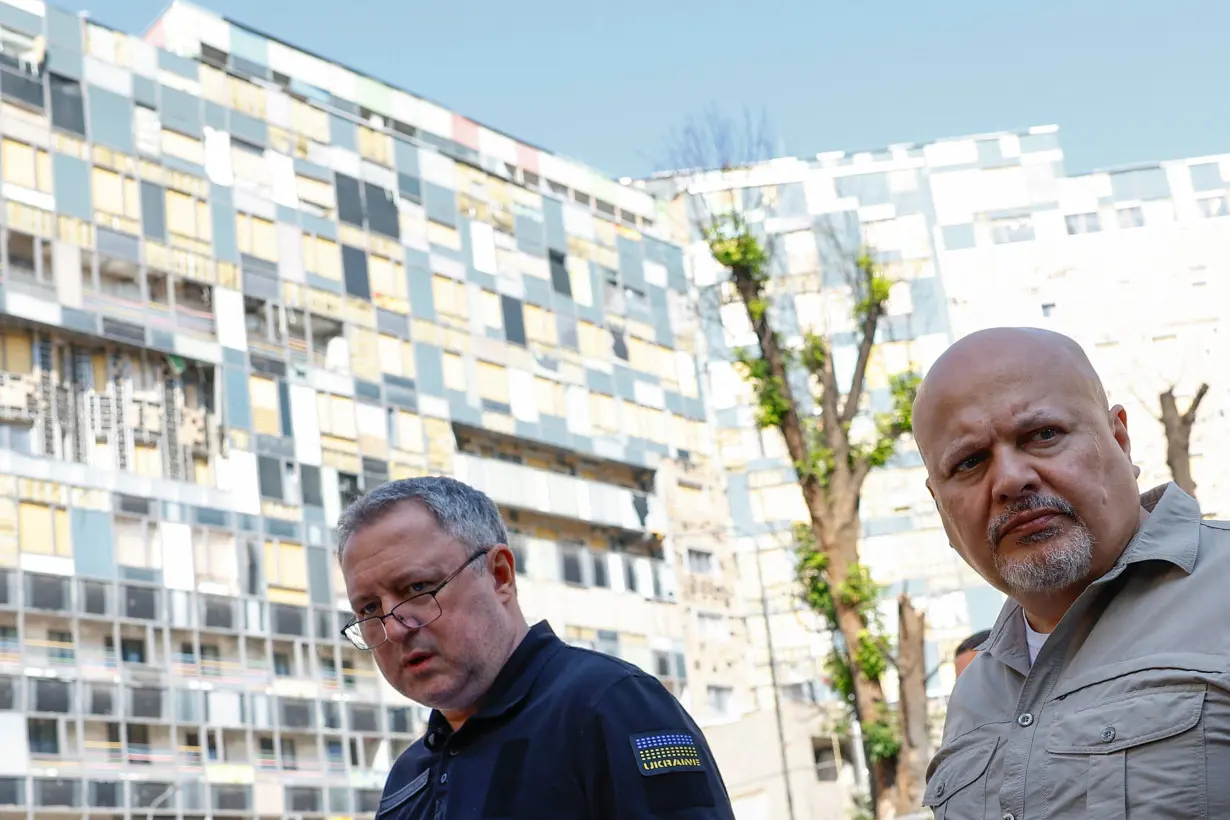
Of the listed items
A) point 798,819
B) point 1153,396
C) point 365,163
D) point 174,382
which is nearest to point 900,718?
point 174,382

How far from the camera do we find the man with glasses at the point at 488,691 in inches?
139

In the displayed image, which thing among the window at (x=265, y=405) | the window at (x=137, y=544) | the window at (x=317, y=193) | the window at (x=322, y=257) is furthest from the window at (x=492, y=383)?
the window at (x=137, y=544)

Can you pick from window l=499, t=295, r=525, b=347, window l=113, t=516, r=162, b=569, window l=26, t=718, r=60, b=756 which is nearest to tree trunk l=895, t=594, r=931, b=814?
window l=26, t=718, r=60, b=756

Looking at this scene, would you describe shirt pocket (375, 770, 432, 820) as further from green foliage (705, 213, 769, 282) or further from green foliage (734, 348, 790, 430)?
green foliage (705, 213, 769, 282)

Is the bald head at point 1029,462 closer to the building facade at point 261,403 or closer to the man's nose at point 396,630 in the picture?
the man's nose at point 396,630

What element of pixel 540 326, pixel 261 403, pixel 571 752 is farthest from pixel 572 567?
pixel 571 752

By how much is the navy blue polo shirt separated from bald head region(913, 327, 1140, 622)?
0.92 m

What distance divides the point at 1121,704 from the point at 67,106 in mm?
35840

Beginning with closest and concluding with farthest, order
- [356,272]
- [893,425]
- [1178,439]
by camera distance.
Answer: [1178,439] → [893,425] → [356,272]

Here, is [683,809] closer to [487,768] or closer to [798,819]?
[487,768]

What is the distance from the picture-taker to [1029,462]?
2.72 metres

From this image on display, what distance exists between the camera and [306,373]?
127 ft

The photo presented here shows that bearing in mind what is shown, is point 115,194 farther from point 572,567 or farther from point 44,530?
point 572,567

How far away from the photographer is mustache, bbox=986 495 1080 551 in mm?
2703
